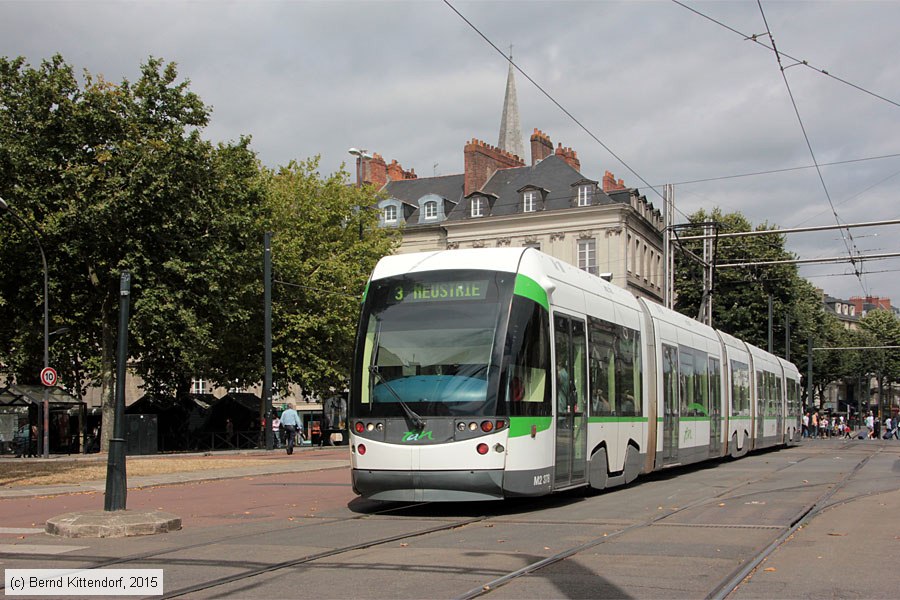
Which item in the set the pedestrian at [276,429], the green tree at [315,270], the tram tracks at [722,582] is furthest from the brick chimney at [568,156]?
the tram tracks at [722,582]

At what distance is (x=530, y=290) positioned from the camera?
1303 centimetres

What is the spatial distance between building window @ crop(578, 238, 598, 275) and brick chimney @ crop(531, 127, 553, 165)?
24.8 ft

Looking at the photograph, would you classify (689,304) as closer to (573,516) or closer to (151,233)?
(151,233)

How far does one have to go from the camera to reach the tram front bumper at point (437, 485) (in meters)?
12.2

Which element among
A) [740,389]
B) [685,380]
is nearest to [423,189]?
[740,389]

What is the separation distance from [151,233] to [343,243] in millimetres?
15455

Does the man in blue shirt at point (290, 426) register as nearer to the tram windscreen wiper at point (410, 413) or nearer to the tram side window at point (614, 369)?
the tram side window at point (614, 369)

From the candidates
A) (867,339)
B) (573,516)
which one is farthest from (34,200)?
(867,339)

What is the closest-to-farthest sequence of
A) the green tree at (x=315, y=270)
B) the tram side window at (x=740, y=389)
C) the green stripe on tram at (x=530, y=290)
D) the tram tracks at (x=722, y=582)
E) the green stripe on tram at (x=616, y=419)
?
the tram tracks at (x=722, y=582) → the green stripe on tram at (x=530, y=290) → the green stripe on tram at (x=616, y=419) → the tram side window at (x=740, y=389) → the green tree at (x=315, y=270)

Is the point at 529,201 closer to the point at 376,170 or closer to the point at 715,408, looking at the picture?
the point at 376,170

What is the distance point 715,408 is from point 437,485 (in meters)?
13.1

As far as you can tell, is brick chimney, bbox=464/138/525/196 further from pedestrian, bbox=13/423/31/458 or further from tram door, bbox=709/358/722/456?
tram door, bbox=709/358/722/456

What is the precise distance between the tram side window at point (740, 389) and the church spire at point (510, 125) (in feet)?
251

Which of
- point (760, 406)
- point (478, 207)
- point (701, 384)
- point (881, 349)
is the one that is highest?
point (478, 207)
